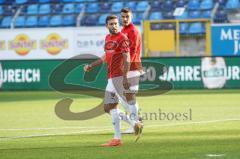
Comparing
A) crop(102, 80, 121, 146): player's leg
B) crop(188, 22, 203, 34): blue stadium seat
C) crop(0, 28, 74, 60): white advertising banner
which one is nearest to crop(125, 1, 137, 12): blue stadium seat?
crop(188, 22, 203, 34): blue stadium seat

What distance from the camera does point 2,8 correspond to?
41125mm

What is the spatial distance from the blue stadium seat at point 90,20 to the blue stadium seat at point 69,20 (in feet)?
2.07

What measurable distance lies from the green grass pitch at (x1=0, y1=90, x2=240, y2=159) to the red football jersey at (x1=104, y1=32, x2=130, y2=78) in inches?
50.1

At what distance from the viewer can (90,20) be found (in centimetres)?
3884

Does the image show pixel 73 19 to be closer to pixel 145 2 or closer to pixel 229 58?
pixel 145 2

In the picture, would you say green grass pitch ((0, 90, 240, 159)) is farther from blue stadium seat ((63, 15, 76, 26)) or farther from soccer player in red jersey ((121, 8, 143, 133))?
blue stadium seat ((63, 15, 76, 26))

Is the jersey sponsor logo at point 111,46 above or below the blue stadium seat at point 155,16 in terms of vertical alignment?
above

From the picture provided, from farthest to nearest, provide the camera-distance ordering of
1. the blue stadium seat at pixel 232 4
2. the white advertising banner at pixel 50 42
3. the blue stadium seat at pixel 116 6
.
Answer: the blue stadium seat at pixel 116 6
the blue stadium seat at pixel 232 4
the white advertising banner at pixel 50 42

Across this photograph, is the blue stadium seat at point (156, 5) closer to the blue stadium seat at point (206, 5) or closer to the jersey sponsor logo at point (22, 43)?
the blue stadium seat at point (206, 5)

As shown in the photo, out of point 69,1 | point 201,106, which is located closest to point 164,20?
point 69,1

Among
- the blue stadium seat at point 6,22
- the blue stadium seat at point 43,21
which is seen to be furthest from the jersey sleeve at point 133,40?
the blue stadium seat at point 43,21

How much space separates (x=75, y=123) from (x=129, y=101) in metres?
3.56

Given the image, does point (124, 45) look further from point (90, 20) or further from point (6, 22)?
point (6, 22)

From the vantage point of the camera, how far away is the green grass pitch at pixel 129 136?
12047 mm
